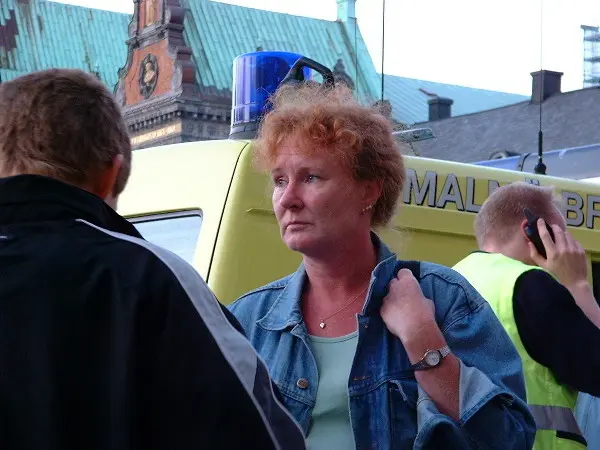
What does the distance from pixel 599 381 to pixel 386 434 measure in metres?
0.86

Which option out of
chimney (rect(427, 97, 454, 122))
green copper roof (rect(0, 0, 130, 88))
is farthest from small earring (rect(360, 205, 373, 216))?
green copper roof (rect(0, 0, 130, 88))

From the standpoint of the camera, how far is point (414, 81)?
147ft

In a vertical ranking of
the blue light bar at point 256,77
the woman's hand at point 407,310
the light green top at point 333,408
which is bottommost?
the light green top at point 333,408

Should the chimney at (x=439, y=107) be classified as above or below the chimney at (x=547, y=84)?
below

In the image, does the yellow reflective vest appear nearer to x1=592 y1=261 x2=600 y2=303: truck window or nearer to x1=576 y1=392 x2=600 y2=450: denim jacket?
x1=576 y1=392 x2=600 y2=450: denim jacket

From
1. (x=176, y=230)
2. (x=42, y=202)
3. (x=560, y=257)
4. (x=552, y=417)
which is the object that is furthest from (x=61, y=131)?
(x=176, y=230)

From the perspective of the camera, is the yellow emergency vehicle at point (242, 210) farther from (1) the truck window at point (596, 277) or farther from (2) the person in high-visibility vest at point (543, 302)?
(2) the person in high-visibility vest at point (543, 302)

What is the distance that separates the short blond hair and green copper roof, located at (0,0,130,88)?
39547mm

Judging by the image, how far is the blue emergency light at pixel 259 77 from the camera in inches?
186

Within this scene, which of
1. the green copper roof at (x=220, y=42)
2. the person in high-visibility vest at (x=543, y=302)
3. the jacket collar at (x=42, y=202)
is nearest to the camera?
the jacket collar at (x=42, y=202)

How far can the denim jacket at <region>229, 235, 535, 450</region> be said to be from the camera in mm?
2660

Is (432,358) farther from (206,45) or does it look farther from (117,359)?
(206,45)

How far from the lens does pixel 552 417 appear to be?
3.59 metres

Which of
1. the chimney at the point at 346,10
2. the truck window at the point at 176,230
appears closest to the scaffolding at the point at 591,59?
the chimney at the point at 346,10
